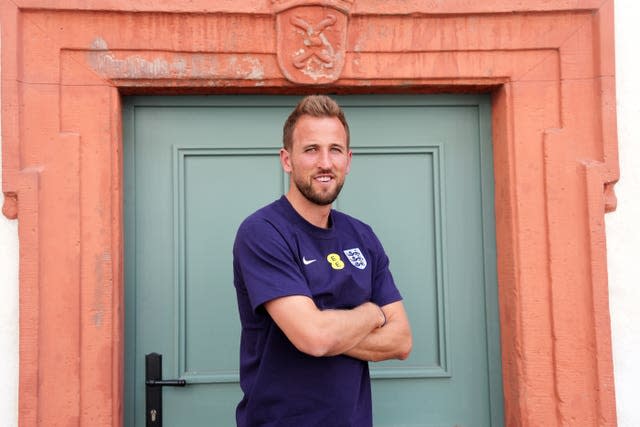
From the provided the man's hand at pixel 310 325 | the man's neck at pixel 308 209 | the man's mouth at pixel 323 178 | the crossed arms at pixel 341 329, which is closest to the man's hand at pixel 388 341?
the crossed arms at pixel 341 329

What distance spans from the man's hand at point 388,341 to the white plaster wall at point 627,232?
3.62 ft

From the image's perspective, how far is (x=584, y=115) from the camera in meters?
2.48

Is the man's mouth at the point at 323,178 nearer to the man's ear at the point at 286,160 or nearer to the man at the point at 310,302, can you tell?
the man at the point at 310,302

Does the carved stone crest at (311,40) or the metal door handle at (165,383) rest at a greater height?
the carved stone crest at (311,40)

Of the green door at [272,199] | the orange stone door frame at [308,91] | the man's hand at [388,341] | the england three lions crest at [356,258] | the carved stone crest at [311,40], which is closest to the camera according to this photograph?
the man's hand at [388,341]

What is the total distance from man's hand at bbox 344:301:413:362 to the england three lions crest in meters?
0.19

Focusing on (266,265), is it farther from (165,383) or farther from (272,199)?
(165,383)

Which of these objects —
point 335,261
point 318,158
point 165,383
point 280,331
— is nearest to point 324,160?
point 318,158

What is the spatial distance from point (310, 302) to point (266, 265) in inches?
7.6

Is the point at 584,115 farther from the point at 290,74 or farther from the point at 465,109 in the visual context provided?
the point at 290,74

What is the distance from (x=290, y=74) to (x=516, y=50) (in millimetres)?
1057

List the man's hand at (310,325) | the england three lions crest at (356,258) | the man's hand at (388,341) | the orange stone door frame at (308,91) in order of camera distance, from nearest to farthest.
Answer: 1. the man's hand at (310,325)
2. the man's hand at (388,341)
3. the england three lions crest at (356,258)
4. the orange stone door frame at (308,91)

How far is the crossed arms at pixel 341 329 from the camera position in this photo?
1.75 meters

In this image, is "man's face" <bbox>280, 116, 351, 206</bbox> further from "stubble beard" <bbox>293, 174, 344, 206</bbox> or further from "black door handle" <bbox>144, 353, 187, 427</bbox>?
"black door handle" <bbox>144, 353, 187, 427</bbox>
